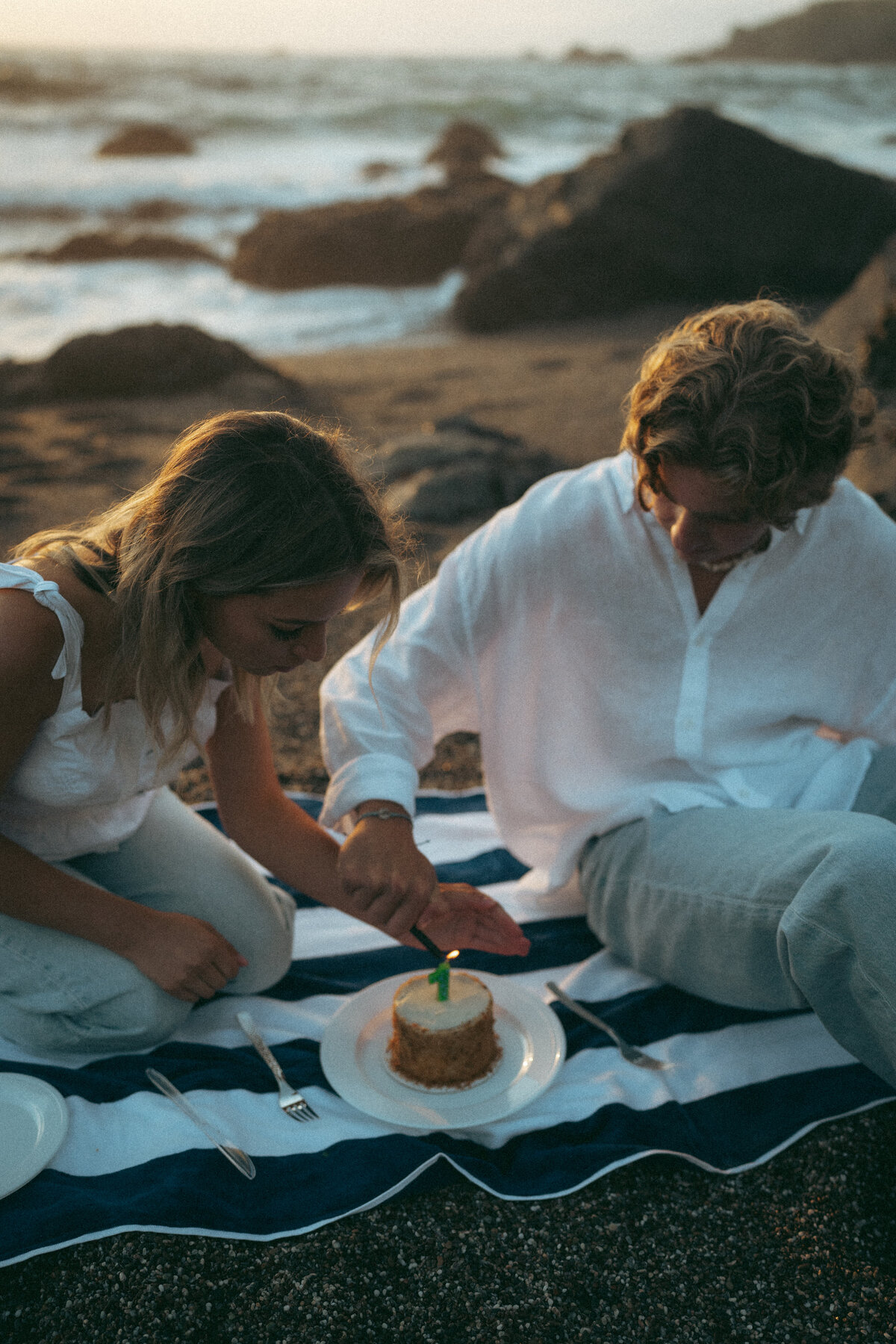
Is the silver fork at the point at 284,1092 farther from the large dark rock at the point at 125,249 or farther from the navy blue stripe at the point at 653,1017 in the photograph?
the large dark rock at the point at 125,249

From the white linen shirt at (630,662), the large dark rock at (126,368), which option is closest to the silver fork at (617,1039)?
the white linen shirt at (630,662)

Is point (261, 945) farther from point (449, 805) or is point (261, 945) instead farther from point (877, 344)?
point (877, 344)

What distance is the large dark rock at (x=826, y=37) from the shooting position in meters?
30.4

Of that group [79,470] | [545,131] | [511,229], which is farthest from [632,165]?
[545,131]

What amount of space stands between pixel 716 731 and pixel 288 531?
1.11m

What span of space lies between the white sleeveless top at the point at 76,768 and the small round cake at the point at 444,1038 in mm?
695

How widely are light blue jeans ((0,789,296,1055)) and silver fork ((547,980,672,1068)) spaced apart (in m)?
0.63

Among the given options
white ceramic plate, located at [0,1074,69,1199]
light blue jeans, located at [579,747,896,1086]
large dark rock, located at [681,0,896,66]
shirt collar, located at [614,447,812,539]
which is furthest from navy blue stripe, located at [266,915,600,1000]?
large dark rock, located at [681,0,896,66]

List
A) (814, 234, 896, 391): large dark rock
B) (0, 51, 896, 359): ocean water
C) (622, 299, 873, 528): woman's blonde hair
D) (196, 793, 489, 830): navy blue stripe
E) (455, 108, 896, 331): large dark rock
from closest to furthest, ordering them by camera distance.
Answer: (622, 299, 873, 528): woman's blonde hair < (196, 793, 489, 830): navy blue stripe < (814, 234, 896, 391): large dark rock < (455, 108, 896, 331): large dark rock < (0, 51, 896, 359): ocean water

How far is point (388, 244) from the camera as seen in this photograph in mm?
14484

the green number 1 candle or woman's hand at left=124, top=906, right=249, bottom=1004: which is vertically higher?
the green number 1 candle

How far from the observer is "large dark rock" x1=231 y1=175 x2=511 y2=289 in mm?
14453

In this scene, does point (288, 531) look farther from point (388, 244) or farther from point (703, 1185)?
point (388, 244)

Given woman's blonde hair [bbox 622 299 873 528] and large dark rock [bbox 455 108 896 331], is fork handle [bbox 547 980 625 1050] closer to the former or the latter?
woman's blonde hair [bbox 622 299 873 528]
